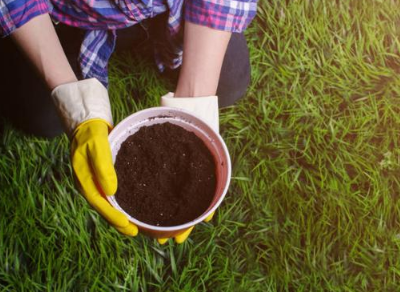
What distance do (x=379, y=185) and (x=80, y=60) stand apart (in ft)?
3.57

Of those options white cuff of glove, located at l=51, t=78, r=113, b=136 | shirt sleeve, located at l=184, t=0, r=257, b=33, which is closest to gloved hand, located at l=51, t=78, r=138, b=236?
white cuff of glove, located at l=51, t=78, r=113, b=136

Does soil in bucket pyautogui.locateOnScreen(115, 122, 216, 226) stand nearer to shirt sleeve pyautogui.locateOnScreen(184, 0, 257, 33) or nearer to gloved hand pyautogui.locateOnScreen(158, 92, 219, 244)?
gloved hand pyautogui.locateOnScreen(158, 92, 219, 244)

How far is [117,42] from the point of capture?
153 cm

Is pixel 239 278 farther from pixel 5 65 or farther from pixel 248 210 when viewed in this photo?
pixel 5 65

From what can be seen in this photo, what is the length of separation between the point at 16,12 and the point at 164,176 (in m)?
0.52

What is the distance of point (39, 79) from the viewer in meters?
1.51

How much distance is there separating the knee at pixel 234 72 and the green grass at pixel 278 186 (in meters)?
0.11

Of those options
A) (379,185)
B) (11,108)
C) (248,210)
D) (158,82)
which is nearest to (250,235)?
(248,210)

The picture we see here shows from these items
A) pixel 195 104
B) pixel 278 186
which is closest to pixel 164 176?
pixel 195 104

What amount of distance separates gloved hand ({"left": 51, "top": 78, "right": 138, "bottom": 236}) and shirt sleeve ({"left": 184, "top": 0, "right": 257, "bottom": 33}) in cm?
31

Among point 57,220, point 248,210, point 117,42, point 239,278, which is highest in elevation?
point 117,42

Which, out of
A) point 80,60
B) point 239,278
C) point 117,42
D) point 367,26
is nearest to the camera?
point 80,60

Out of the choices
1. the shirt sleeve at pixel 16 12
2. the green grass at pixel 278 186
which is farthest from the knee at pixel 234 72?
the shirt sleeve at pixel 16 12

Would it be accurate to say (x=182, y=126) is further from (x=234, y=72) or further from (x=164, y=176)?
(x=234, y=72)
